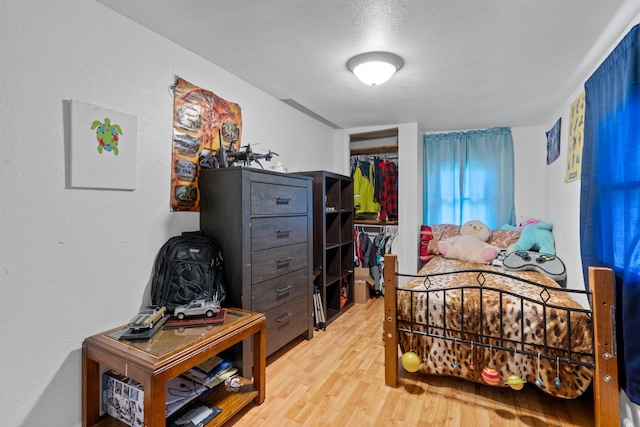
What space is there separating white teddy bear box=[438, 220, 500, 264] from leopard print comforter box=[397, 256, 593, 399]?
106 cm

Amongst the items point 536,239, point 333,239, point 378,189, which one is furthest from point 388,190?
point 536,239

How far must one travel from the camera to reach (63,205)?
1457mm

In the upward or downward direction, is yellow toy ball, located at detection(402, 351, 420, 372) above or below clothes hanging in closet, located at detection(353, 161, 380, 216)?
below

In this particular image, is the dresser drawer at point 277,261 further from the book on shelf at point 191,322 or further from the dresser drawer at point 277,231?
the book on shelf at point 191,322

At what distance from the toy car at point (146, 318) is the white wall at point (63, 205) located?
169mm

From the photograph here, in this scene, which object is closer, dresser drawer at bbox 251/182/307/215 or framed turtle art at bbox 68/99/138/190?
framed turtle art at bbox 68/99/138/190

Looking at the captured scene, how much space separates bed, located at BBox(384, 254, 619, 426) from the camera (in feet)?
4.86

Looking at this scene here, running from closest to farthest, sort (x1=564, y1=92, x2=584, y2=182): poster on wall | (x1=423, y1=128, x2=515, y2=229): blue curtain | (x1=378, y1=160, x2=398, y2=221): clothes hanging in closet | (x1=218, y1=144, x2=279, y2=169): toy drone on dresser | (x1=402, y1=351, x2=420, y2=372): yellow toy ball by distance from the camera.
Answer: (x1=402, y1=351, x2=420, y2=372): yellow toy ball → (x1=218, y1=144, x2=279, y2=169): toy drone on dresser → (x1=564, y1=92, x2=584, y2=182): poster on wall → (x1=423, y1=128, x2=515, y2=229): blue curtain → (x1=378, y1=160, x2=398, y2=221): clothes hanging in closet

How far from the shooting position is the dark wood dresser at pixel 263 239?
1936 millimetres

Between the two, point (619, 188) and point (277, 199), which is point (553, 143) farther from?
point (277, 199)

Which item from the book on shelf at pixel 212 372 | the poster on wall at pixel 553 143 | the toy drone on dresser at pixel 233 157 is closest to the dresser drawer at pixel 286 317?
the book on shelf at pixel 212 372

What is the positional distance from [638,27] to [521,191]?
2728 millimetres

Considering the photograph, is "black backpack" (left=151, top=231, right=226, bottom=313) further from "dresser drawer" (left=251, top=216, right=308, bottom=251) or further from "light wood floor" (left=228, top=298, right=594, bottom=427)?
"light wood floor" (left=228, top=298, right=594, bottom=427)

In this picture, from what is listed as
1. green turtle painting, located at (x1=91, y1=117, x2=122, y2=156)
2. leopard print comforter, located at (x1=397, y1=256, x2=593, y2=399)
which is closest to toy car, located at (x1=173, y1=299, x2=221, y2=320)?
green turtle painting, located at (x1=91, y1=117, x2=122, y2=156)
